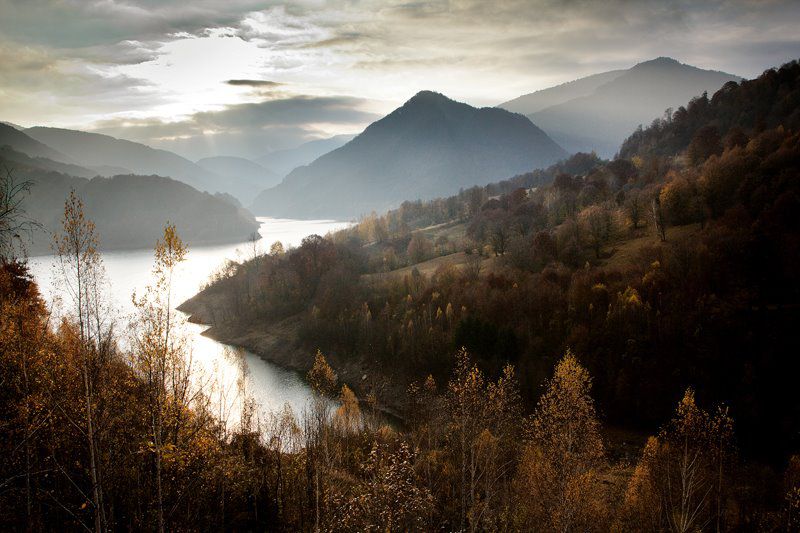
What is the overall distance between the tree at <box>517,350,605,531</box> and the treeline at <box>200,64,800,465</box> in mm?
26309

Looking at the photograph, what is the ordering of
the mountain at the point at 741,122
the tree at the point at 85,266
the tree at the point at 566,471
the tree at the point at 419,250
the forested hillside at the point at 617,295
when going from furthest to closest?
the tree at the point at 419,250 → the mountain at the point at 741,122 → the forested hillside at the point at 617,295 → the tree at the point at 566,471 → the tree at the point at 85,266

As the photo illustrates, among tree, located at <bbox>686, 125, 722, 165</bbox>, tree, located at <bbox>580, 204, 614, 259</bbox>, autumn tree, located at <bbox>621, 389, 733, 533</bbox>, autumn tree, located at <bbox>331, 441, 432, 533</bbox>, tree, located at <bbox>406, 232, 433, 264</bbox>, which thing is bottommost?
autumn tree, located at <bbox>621, 389, 733, 533</bbox>

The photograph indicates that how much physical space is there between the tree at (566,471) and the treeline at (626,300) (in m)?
26.3

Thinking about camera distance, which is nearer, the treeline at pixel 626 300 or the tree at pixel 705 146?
the treeline at pixel 626 300

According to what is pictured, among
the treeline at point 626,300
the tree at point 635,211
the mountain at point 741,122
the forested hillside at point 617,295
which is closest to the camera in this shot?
the treeline at point 626,300

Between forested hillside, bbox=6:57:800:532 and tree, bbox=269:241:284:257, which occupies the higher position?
tree, bbox=269:241:284:257

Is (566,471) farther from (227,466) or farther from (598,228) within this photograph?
(598,228)

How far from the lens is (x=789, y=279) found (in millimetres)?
49062

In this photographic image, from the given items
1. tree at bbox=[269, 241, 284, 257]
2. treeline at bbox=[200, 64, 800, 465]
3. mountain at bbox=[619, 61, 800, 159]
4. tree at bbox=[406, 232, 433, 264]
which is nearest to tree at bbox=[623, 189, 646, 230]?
treeline at bbox=[200, 64, 800, 465]

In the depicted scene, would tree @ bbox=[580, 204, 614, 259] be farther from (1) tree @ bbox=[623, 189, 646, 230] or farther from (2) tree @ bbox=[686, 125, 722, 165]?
(2) tree @ bbox=[686, 125, 722, 165]

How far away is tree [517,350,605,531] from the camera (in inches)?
795

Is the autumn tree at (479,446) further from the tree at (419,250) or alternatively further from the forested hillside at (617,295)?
the tree at (419,250)

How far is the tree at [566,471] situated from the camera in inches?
795

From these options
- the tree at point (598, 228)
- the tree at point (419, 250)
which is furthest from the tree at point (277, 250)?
the tree at point (598, 228)
